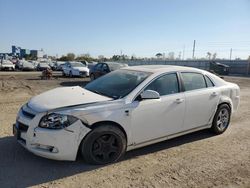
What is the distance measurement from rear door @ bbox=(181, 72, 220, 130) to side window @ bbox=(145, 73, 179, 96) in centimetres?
23

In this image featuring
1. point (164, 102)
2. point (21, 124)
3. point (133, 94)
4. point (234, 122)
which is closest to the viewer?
point (21, 124)

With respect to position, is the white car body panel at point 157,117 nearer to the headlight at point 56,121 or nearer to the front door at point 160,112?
the front door at point 160,112

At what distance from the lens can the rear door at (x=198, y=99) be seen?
4934mm

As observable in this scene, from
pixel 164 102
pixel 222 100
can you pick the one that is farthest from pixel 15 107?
pixel 222 100

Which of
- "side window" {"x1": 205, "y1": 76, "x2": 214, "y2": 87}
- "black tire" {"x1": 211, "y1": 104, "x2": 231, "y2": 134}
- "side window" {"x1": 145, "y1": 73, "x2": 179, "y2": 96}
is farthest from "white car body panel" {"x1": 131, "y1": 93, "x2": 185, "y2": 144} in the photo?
"black tire" {"x1": 211, "y1": 104, "x2": 231, "y2": 134}

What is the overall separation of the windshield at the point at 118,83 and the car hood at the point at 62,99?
214mm

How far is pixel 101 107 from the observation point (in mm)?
3893

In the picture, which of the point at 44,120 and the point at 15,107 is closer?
the point at 44,120

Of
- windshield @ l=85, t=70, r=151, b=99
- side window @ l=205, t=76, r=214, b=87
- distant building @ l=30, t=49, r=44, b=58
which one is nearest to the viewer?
windshield @ l=85, t=70, r=151, b=99

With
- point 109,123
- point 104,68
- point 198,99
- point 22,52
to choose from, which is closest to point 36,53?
point 22,52

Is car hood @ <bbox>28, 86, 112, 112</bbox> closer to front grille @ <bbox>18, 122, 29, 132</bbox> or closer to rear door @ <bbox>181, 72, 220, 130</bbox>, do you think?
front grille @ <bbox>18, 122, 29, 132</bbox>

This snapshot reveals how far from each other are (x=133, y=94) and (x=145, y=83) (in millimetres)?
350

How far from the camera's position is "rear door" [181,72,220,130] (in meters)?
4.93

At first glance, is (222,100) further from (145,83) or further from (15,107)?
(15,107)
